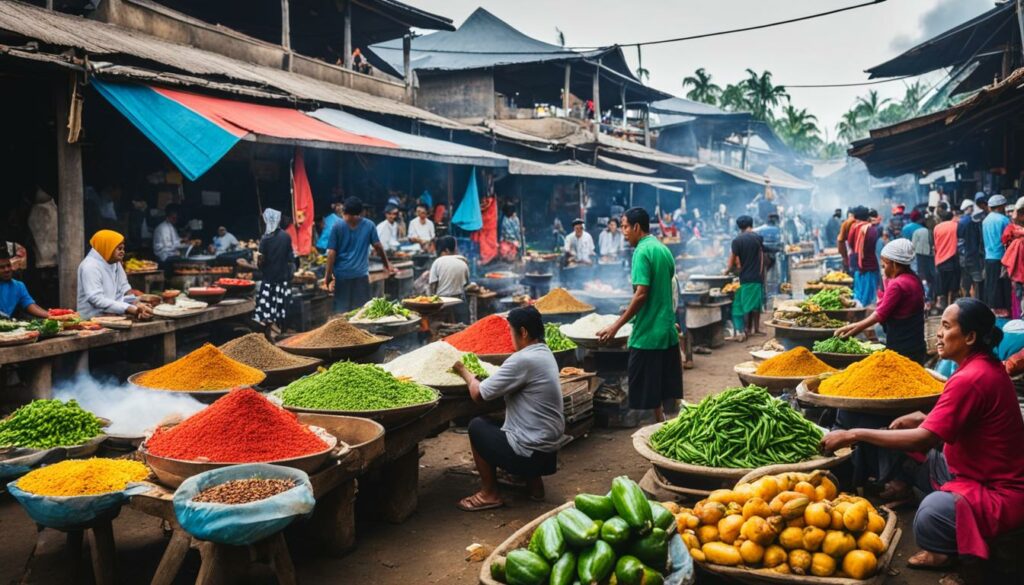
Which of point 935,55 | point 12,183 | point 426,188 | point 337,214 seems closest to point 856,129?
point 935,55

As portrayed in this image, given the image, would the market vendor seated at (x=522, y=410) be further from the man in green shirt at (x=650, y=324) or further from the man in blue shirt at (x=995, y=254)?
the man in blue shirt at (x=995, y=254)

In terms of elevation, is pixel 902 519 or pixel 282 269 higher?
pixel 282 269

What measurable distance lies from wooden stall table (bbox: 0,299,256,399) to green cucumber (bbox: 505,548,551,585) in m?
4.80

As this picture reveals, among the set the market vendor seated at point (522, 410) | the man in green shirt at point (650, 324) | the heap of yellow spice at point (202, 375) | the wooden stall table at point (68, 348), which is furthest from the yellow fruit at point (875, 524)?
the wooden stall table at point (68, 348)

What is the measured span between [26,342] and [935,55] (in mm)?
18495

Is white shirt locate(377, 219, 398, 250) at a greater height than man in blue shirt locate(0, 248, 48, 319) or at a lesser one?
greater

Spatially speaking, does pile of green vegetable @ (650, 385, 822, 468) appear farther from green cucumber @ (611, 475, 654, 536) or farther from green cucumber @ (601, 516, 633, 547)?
green cucumber @ (601, 516, 633, 547)

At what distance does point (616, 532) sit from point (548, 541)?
290mm

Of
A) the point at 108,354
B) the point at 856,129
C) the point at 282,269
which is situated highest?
the point at 856,129

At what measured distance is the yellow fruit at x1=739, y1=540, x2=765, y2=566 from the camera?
132 inches

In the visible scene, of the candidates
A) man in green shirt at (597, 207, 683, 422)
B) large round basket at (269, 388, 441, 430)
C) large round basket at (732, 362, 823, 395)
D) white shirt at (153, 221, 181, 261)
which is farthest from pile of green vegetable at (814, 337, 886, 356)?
white shirt at (153, 221, 181, 261)

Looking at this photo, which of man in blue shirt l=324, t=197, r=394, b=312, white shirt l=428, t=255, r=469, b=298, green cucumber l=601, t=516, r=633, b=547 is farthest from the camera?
white shirt l=428, t=255, r=469, b=298

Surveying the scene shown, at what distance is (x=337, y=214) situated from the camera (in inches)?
527

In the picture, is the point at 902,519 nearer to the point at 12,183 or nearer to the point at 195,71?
the point at 195,71
